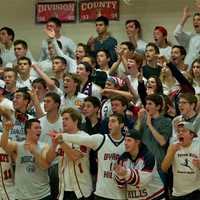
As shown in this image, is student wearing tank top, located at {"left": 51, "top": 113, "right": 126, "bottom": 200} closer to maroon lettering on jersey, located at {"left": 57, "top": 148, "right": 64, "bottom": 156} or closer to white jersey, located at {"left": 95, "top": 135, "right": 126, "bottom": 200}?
white jersey, located at {"left": 95, "top": 135, "right": 126, "bottom": 200}

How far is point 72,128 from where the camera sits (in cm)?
627

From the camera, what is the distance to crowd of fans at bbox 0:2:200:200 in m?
5.88

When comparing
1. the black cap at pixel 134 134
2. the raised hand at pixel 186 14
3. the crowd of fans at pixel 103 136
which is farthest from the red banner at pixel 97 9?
the black cap at pixel 134 134

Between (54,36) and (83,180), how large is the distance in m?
3.37

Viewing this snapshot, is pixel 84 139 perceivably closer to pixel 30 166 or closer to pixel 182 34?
pixel 30 166

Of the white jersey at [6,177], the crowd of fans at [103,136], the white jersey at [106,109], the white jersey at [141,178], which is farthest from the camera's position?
the white jersey at [106,109]

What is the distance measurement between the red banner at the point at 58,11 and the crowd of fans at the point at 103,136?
9.59 ft

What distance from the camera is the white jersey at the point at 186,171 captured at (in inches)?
228

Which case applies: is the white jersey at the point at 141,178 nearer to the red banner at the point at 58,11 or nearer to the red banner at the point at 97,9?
A: the red banner at the point at 97,9

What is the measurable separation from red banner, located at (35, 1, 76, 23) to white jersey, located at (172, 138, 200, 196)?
5.37 metres

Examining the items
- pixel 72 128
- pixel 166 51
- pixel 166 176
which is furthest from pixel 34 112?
pixel 166 51

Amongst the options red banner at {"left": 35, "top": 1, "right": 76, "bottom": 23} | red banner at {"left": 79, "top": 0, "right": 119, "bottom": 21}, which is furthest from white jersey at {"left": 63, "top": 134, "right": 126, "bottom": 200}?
red banner at {"left": 35, "top": 1, "right": 76, "bottom": 23}

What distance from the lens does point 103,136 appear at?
6160 mm

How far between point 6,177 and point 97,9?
4684 millimetres
